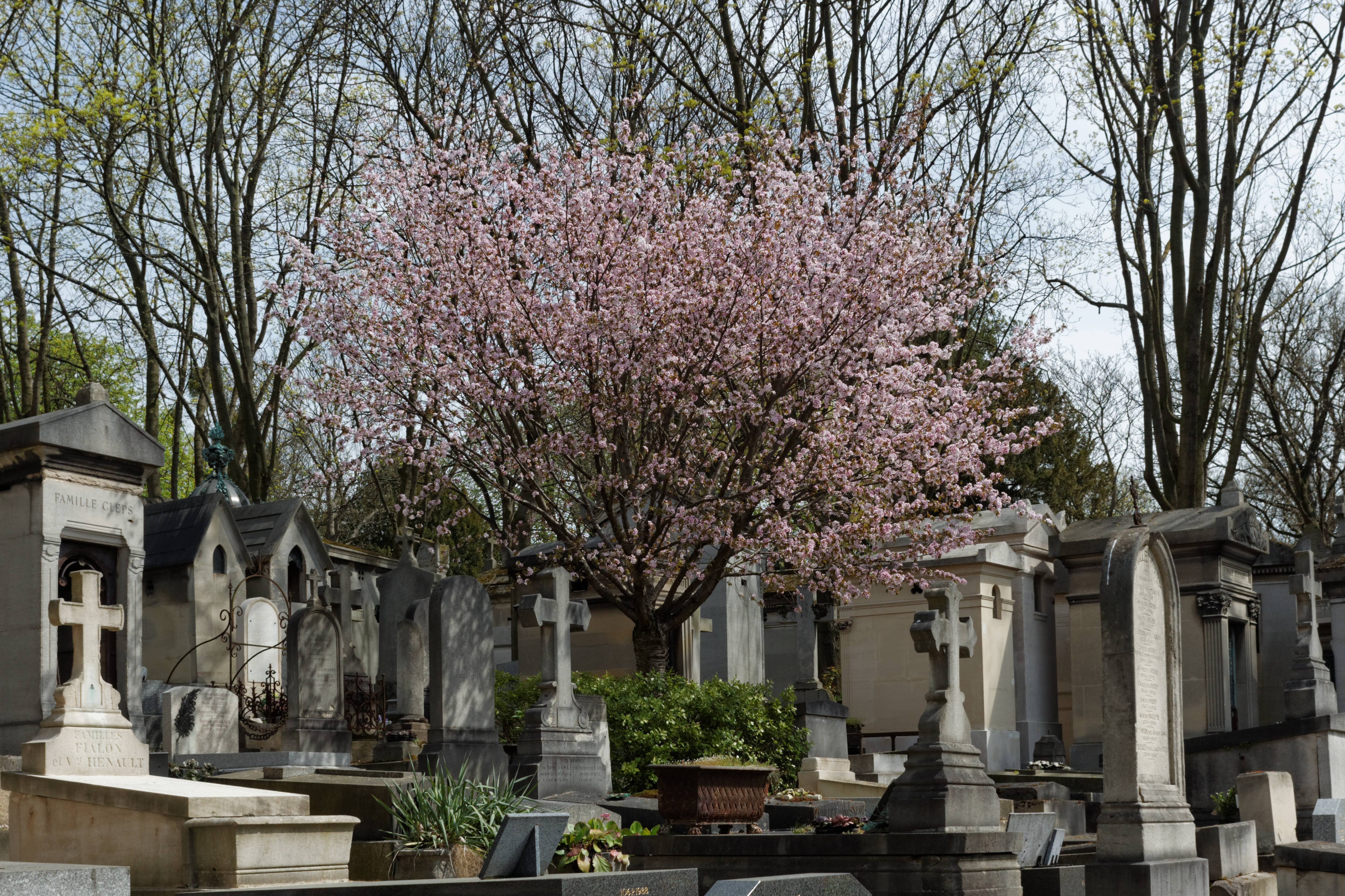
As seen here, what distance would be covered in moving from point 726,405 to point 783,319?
1222 millimetres

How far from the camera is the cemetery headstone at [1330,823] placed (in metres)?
11.0

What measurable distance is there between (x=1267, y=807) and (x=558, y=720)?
6117 mm

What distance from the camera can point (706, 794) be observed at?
391 inches

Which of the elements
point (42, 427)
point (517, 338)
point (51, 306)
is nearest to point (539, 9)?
point (517, 338)

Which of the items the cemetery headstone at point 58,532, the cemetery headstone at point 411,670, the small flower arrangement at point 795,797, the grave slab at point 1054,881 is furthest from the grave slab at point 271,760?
the grave slab at point 1054,881

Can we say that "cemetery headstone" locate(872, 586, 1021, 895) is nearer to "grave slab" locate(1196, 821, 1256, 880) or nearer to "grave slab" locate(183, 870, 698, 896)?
"grave slab" locate(1196, 821, 1256, 880)

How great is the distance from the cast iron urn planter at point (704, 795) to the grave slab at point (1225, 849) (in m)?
3.13

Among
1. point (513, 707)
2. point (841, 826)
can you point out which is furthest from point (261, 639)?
point (841, 826)

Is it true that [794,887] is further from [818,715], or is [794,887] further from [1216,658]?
[1216,658]

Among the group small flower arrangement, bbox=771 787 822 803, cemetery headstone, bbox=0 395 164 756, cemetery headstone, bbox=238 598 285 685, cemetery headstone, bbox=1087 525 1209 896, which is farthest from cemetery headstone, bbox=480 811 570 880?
cemetery headstone, bbox=238 598 285 685

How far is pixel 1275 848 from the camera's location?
9289 mm

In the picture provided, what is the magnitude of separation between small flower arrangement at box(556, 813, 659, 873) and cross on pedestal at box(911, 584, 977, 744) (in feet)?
8.63

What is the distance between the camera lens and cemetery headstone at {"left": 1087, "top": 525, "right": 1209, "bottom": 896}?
840cm

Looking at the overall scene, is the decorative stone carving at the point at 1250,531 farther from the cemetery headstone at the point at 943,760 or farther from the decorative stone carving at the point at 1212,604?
the cemetery headstone at the point at 943,760
